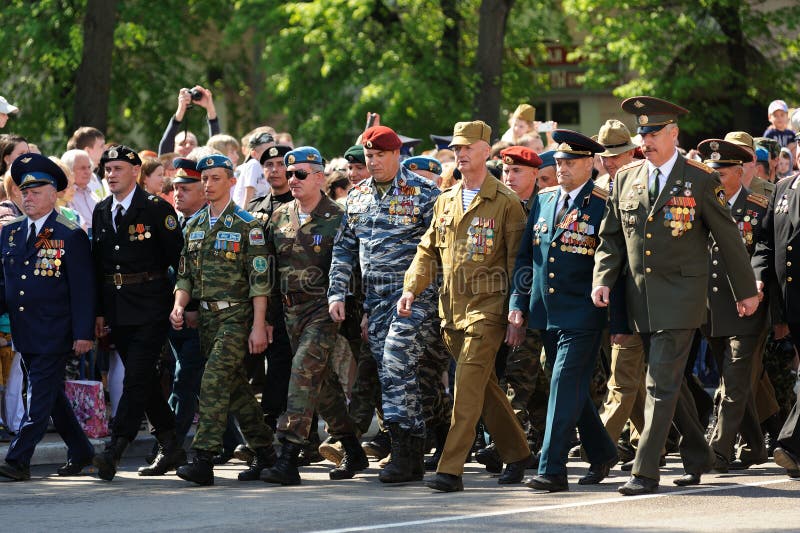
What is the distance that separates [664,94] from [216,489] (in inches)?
738

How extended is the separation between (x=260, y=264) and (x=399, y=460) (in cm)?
166

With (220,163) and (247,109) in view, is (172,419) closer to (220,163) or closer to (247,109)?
(220,163)

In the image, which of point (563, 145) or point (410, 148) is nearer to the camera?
point (563, 145)

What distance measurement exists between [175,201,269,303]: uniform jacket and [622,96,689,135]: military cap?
279cm

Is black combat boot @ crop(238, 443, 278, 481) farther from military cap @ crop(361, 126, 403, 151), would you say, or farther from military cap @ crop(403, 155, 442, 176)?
military cap @ crop(403, 155, 442, 176)

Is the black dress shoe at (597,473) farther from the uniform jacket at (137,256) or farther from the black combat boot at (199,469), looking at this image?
the uniform jacket at (137,256)

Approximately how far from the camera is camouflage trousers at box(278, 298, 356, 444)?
10.3 m

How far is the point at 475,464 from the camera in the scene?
1137cm

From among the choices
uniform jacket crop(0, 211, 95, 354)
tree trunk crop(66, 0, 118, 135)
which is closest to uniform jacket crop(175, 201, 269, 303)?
uniform jacket crop(0, 211, 95, 354)

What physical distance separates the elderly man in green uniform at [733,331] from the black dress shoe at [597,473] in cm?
86

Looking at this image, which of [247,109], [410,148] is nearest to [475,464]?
[410,148]

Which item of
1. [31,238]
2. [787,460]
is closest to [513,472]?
[787,460]

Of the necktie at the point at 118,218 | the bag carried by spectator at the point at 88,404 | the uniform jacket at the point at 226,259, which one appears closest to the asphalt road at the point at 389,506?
the uniform jacket at the point at 226,259

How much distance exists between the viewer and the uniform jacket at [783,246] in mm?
A: 10328
